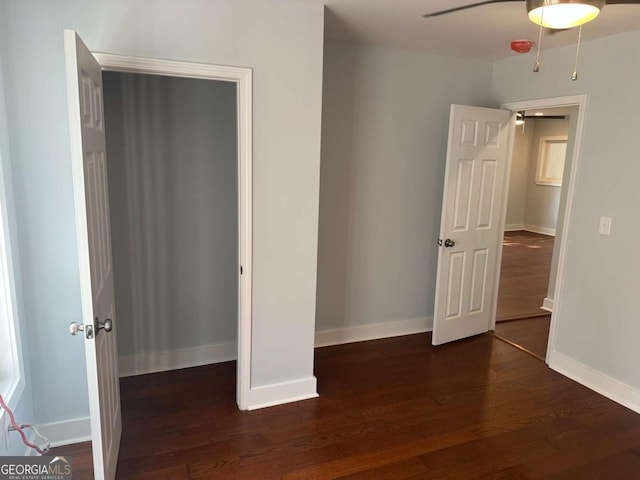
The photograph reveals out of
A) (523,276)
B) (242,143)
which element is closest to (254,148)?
(242,143)

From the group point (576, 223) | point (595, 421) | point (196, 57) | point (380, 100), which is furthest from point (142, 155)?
point (595, 421)

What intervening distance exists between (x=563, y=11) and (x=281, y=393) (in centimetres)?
249

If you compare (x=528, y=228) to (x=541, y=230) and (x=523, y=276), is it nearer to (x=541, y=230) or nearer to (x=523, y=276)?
(x=541, y=230)

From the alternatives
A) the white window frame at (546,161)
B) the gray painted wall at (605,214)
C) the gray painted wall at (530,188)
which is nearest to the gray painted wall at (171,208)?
the gray painted wall at (605,214)

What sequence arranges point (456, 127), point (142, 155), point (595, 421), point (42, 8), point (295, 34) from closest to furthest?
point (42, 8)
point (295, 34)
point (595, 421)
point (142, 155)
point (456, 127)

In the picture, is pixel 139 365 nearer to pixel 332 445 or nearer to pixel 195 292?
pixel 195 292

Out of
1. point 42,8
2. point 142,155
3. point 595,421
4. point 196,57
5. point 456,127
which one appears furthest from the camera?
point 456,127

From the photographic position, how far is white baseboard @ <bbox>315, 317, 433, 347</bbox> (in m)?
3.71

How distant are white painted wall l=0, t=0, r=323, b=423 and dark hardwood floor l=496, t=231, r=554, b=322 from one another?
270 cm

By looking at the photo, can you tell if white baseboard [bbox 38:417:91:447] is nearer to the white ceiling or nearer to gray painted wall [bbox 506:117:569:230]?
the white ceiling

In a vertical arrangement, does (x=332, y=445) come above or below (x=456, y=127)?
below

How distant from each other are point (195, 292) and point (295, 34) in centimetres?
193

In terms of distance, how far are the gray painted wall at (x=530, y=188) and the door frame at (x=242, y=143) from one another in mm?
8282

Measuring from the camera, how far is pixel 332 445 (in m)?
2.45
